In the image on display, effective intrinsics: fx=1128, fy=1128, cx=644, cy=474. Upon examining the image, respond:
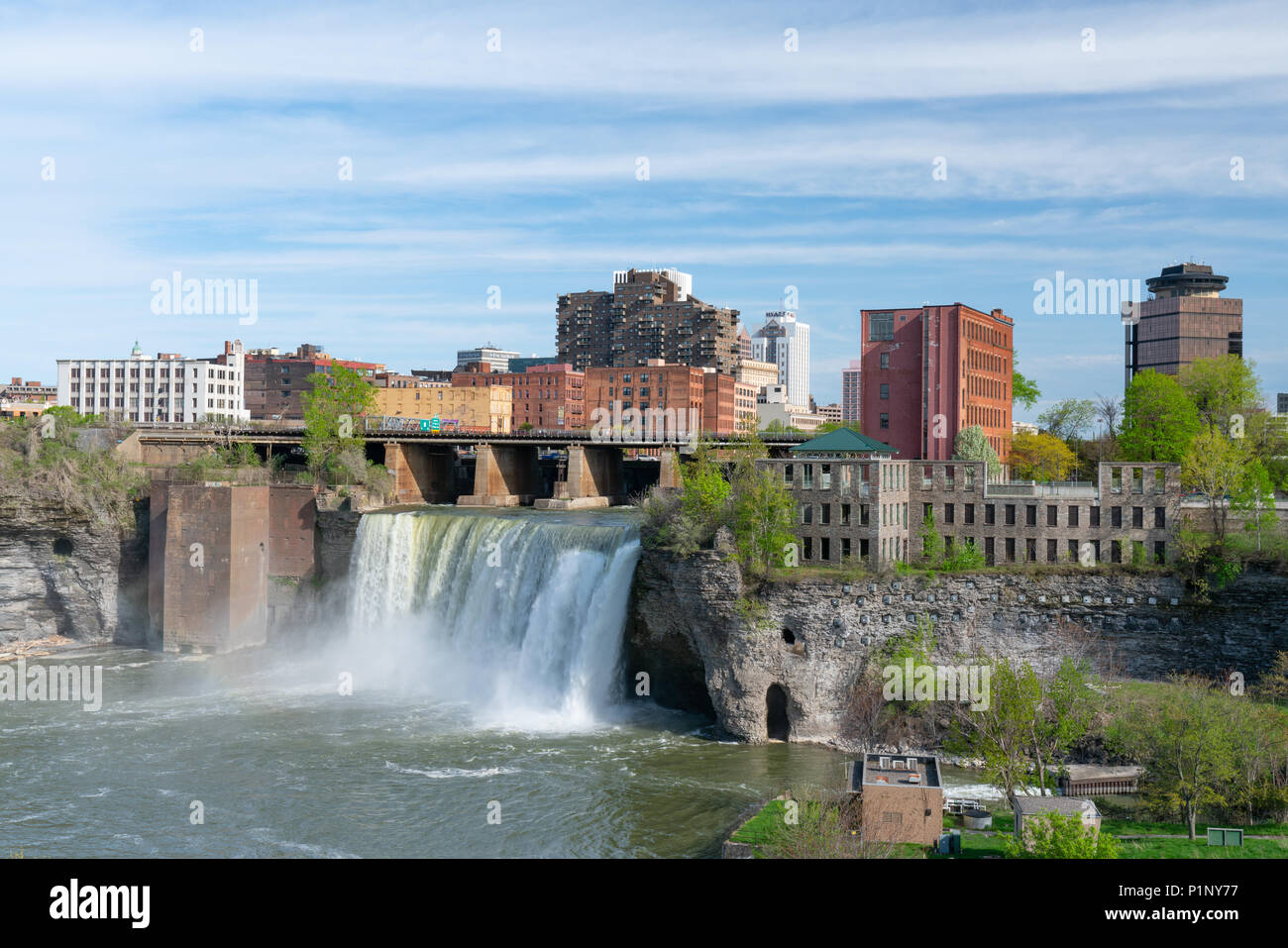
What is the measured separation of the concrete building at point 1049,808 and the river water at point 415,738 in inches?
303

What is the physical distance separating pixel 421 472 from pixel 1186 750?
60890 mm

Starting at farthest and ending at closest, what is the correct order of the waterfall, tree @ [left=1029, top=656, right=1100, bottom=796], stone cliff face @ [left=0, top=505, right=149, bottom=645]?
1. stone cliff face @ [left=0, top=505, right=149, bottom=645]
2. the waterfall
3. tree @ [left=1029, top=656, right=1100, bottom=796]

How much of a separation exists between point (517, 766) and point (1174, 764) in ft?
64.3

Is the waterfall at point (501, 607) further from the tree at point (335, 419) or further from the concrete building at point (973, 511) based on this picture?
the tree at point (335, 419)

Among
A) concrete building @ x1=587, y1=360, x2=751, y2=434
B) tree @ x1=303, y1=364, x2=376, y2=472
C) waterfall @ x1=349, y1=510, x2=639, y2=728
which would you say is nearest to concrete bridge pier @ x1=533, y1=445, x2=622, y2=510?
tree @ x1=303, y1=364, x2=376, y2=472

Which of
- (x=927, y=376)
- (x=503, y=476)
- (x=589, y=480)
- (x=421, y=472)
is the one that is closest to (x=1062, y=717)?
(x=927, y=376)

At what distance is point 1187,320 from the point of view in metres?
125

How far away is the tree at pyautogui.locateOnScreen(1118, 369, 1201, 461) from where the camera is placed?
193 ft

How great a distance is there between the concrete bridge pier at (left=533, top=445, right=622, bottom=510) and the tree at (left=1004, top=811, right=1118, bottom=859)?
177 ft

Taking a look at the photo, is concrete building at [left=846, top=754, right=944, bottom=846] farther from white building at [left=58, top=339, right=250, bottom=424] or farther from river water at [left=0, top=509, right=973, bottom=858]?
white building at [left=58, top=339, right=250, bottom=424]

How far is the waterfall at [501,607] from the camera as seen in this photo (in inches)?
1768
